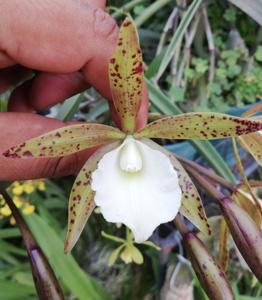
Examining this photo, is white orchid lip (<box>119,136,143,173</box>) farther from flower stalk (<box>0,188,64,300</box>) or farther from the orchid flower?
flower stalk (<box>0,188,64,300</box>)

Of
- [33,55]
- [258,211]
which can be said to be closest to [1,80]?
[33,55]

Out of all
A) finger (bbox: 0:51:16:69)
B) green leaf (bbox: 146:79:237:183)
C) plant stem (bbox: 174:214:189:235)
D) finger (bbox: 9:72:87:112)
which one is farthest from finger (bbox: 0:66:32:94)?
plant stem (bbox: 174:214:189:235)

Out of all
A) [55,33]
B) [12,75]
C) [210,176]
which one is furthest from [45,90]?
[210,176]

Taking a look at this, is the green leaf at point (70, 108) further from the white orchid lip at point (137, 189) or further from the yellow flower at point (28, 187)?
the white orchid lip at point (137, 189)

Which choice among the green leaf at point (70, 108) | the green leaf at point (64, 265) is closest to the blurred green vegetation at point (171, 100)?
the green leaf at point (64, 265)

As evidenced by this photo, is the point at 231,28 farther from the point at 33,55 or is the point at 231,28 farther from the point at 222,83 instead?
the point at 33,55

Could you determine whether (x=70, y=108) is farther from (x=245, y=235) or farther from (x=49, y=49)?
(x=245, y=235)
